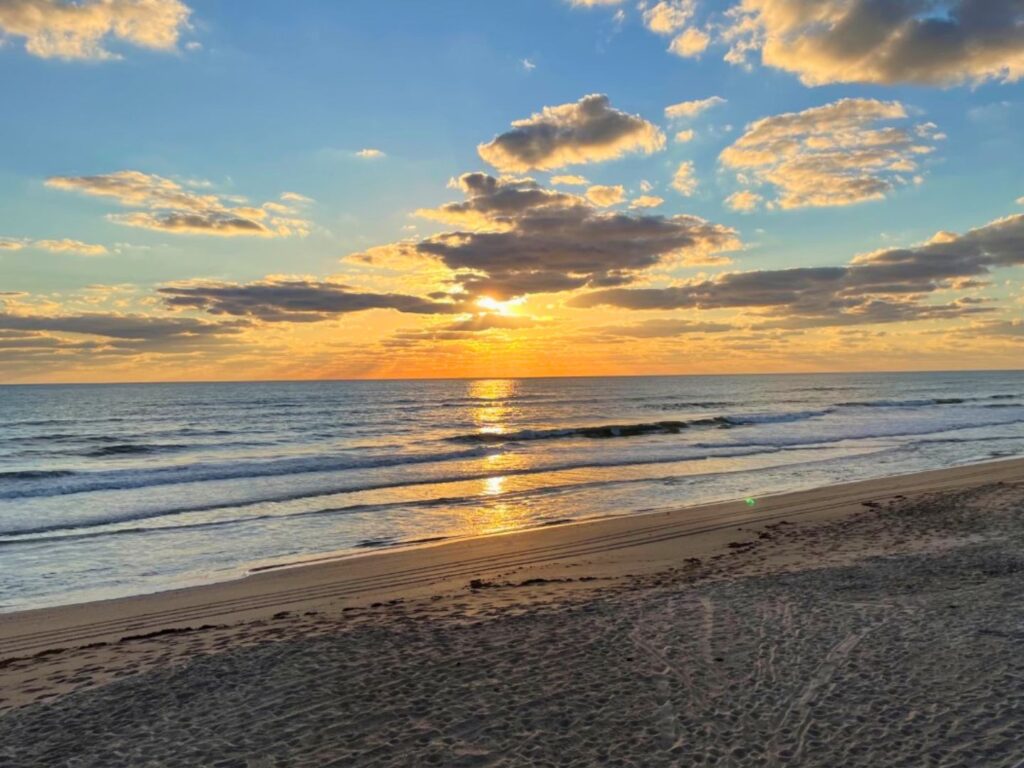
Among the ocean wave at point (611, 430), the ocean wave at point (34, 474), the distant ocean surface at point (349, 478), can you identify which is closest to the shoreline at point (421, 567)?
the distant ocean surface at point (349, 478)

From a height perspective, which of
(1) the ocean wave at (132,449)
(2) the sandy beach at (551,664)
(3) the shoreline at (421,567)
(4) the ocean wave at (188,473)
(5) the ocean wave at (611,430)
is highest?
(2) the sandy beach at (551,664)

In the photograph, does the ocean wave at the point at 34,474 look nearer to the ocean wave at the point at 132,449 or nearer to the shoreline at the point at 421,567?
the ocean wave at the point at 132,449

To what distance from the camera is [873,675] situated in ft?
22.2

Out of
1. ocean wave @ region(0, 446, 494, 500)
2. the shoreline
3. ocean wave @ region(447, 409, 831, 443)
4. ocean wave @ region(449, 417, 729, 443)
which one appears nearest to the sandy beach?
the shoreline

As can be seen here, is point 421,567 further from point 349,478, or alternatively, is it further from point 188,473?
point 188,473

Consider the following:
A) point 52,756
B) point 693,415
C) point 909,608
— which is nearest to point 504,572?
point 909,608

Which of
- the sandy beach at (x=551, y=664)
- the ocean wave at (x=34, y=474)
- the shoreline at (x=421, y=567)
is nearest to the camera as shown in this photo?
the sandy beach at (x=551, y=664)

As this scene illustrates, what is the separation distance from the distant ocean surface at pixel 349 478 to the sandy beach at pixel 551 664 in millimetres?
3079

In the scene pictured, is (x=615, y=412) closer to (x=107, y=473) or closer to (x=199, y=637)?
(x=107, y=473)

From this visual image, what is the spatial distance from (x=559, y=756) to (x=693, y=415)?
6168 cm

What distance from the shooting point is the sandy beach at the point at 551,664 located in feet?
18.7

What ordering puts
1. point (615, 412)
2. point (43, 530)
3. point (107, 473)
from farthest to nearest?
point (615, 412), point (107, 473), point (43, 530)

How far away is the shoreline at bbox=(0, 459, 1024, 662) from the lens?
33.2 ft

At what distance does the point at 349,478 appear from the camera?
26.6 metres
